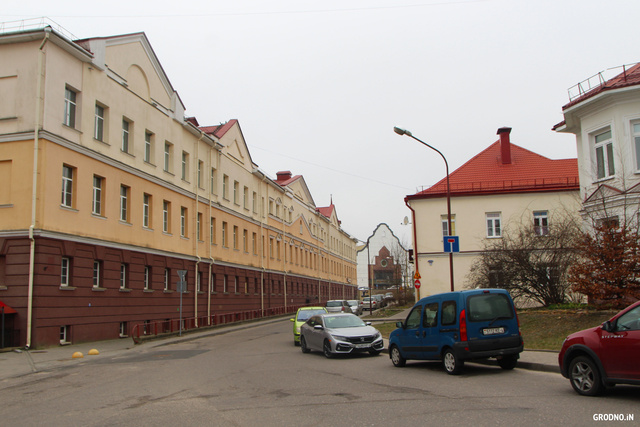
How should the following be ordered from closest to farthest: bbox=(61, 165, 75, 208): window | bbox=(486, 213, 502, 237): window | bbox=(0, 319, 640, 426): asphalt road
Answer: bbox=(0, 319, 640, 426): asphalt road
bbox=(61, 165, 75, 208): window
bbox=(486, 213, 502, 237): window

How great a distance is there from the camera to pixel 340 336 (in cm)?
1730

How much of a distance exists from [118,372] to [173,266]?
18003 millimetres

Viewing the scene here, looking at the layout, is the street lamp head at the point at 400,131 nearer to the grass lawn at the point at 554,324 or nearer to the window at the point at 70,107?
the grass lawn at the point at 554,324

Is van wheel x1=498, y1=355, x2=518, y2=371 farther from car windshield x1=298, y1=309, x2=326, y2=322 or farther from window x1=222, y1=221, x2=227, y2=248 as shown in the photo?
window x1=222, y1=221, x2=227, y2=248

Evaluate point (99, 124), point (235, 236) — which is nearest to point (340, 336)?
point (99, 124)

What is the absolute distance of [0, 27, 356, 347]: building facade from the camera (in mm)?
21859

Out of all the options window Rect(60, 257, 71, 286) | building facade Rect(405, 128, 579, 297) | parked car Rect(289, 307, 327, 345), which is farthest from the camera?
building facade Rect(405, 128, 579, 297)

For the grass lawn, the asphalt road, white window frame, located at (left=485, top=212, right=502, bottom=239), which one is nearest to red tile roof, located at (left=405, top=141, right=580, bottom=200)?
white window frame, located at (left=485, top=212, right=502, bottom=239)

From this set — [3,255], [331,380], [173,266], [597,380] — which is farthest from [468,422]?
[173,266]

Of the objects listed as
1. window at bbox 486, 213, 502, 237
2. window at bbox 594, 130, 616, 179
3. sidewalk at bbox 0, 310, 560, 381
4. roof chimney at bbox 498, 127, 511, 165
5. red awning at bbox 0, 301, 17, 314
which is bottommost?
sidewalk at bbox 0, 310, 560, 381

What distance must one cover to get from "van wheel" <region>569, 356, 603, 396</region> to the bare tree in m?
13.2

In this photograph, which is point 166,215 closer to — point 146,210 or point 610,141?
point 146,210

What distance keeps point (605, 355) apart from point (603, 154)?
16.6 m

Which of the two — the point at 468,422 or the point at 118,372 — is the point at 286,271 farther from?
the point at 468,422
